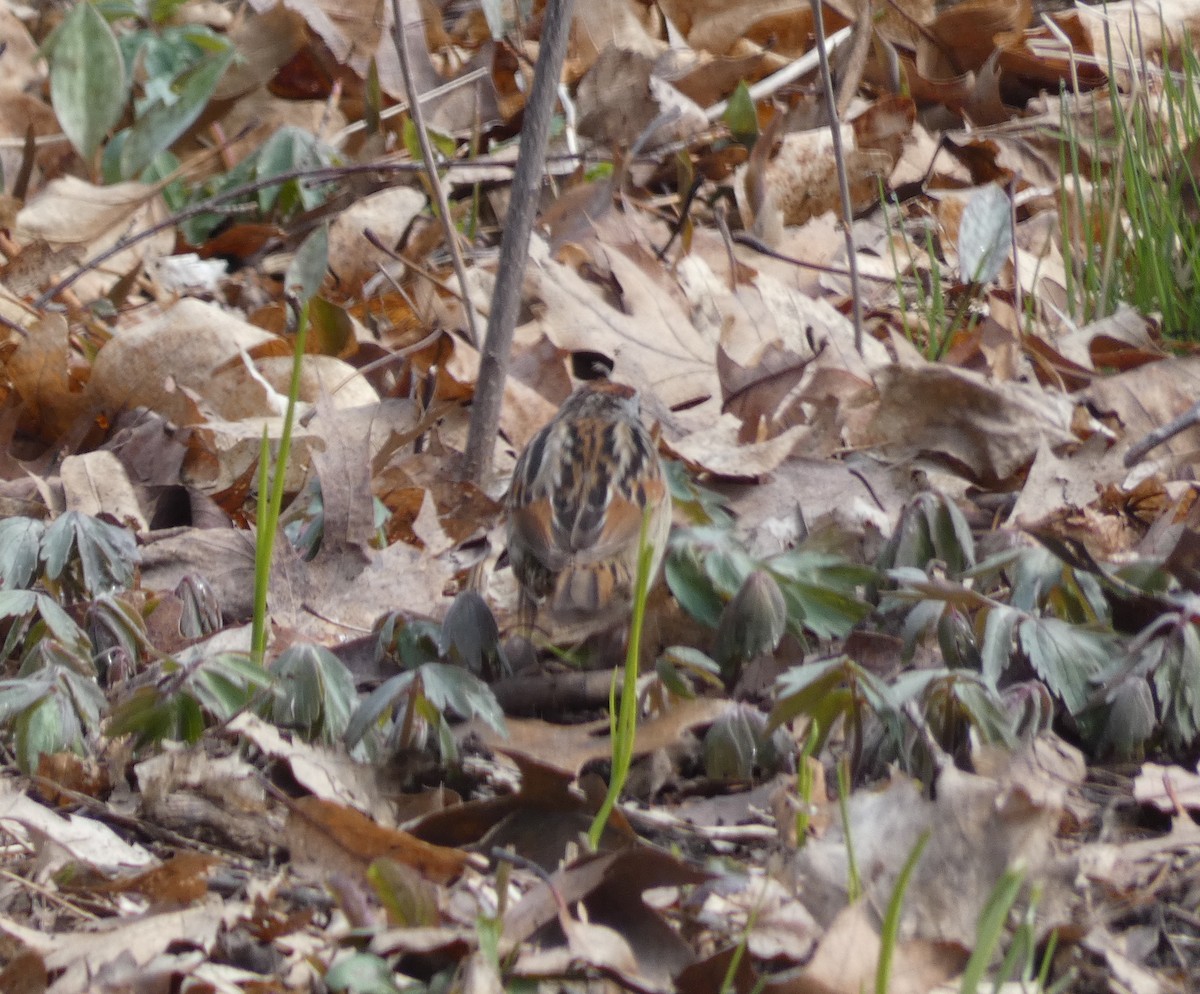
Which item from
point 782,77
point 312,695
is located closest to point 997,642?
point 312,695

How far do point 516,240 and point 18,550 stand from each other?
1.44m

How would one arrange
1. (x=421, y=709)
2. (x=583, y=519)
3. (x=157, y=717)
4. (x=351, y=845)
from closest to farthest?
1. (x=351, y=845)
2. (x=421, y=709)
3. (x=157, y=717)
4. (x=583, y=519)

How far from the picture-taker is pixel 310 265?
205 inches

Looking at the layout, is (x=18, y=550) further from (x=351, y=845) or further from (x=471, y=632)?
(x=351, y=845)

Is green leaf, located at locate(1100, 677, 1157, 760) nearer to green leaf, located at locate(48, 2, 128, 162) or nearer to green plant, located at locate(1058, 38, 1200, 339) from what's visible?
green plant, located at locate(1058, 38, 1200, 339)

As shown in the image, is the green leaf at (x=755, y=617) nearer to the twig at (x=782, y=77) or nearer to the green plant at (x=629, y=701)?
the green plant at (x=629, y=701)

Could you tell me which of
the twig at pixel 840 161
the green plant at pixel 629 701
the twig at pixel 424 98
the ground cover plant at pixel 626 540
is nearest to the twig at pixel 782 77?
the ground cover plant at pixel 626 540

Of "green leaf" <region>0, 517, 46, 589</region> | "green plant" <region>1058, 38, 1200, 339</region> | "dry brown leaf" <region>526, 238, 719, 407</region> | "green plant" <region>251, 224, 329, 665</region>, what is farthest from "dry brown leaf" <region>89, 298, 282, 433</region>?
"green plant" <region>1058, 38, 1200, 339</region>

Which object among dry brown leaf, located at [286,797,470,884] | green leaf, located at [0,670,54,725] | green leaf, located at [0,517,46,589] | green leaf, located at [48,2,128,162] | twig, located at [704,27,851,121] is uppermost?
green leaf, located at [48,2,128,162]

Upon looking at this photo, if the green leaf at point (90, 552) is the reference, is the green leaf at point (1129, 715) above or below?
below

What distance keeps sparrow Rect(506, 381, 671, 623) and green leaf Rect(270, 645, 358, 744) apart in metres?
0.58

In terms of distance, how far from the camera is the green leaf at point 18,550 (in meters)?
3.37

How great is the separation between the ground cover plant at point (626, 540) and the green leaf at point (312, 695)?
1 cm

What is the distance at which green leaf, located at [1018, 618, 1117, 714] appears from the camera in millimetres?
2889
